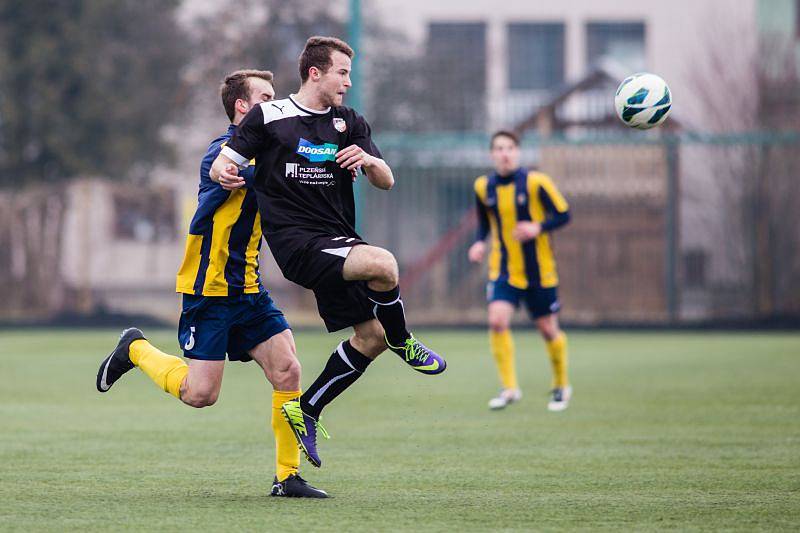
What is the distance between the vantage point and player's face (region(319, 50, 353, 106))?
6410 millimetres

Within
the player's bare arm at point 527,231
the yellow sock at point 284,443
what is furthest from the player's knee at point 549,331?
the yellow sock at point 284,443

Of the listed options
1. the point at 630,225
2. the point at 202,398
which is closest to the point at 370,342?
the point at 202,398

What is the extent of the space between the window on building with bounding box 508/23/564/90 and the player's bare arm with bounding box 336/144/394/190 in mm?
24088

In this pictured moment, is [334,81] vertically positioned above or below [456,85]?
below

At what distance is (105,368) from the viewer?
23.4 feet

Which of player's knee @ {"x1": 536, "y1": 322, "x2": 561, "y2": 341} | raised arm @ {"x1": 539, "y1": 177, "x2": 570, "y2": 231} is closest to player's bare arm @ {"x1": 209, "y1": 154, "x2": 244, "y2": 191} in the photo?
raised arm @ {"x1": 539, "y1": 177, "x2": 570, "y2": 231}

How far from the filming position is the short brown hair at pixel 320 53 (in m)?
6.43

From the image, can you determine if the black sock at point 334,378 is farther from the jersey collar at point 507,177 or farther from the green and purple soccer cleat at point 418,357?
the jersey collar at point 507,177

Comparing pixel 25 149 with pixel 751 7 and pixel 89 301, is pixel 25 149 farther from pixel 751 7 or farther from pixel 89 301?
pixel 751 7

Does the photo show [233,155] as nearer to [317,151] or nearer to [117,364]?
[317,151]

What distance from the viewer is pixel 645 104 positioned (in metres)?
8.37

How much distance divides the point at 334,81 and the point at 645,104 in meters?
2.71

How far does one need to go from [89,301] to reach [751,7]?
16262mm

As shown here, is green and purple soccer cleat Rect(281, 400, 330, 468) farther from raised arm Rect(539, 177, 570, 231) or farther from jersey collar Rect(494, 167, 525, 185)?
A: jersey collar Rect(494, 167, 525, 185)
